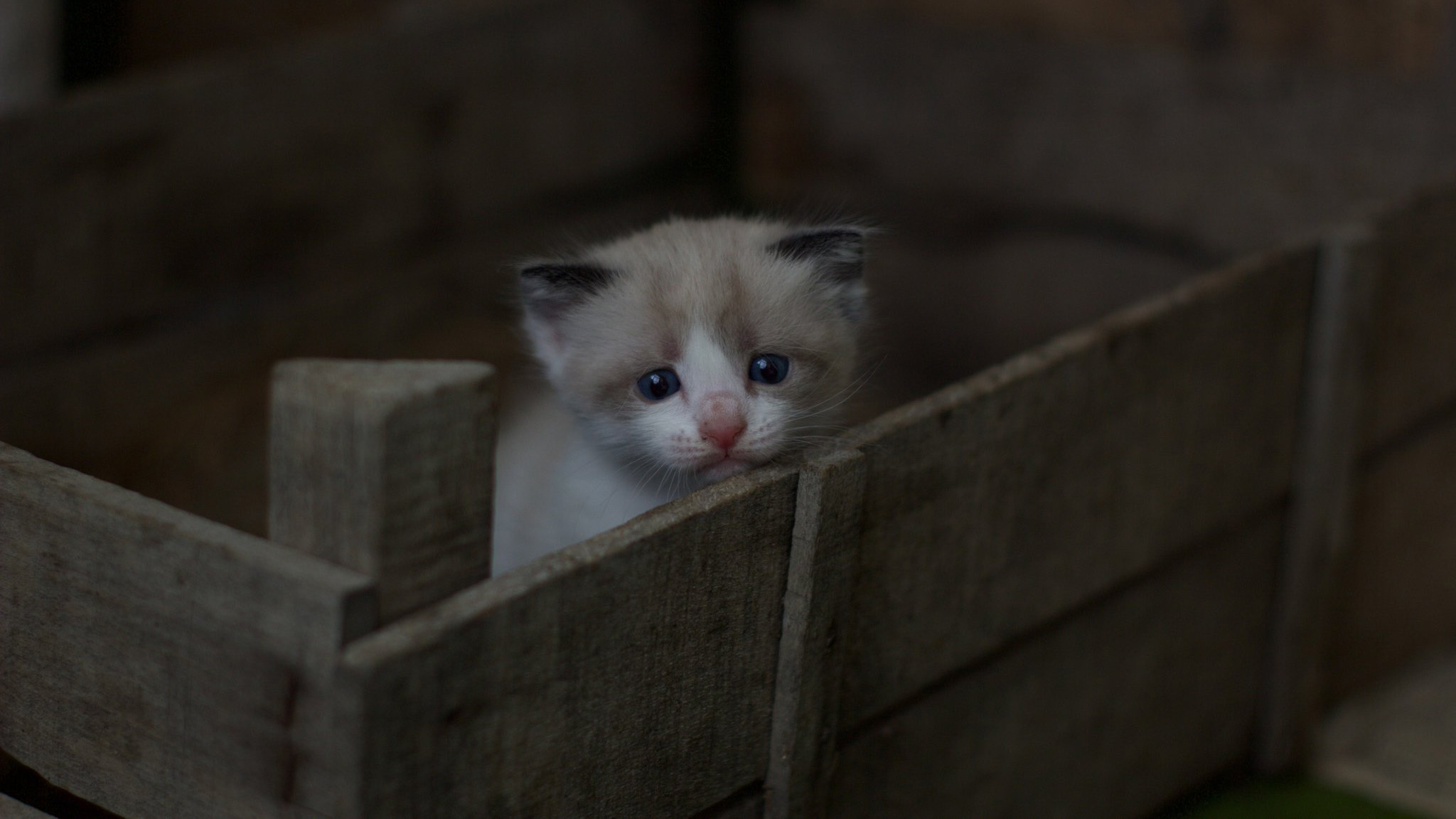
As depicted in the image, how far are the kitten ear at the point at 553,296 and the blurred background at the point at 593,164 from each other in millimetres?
742

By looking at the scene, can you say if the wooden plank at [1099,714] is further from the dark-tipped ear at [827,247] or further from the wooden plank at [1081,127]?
the wooden plank at [1081,127]

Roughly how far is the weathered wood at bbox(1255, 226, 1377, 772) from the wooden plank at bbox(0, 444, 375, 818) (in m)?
1.76

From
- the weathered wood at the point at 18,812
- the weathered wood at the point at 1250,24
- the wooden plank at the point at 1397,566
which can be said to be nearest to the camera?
the weathered wood at the point at 18,812

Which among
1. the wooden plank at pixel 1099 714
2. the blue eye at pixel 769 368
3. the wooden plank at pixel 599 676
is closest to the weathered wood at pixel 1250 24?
the wooden plank at pixel 1099 714

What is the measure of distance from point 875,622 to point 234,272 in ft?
5.44

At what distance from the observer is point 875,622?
180cm

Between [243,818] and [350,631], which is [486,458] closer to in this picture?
[350,631]

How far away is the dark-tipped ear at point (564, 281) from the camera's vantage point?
75.1 inches

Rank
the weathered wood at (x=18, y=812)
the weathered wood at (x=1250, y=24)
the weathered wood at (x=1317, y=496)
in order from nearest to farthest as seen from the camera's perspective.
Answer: the weathered wood at (x=18, y=812)
the weathered wood at (x=1317, y=496)
the weathered wood at (x=1250, y=24)

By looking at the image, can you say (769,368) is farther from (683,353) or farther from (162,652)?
(162,652)

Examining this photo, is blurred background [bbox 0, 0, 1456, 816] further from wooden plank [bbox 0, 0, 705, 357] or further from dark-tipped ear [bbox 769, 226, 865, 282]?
dark-tipped ear [bbox 769, 226, 865, 282]

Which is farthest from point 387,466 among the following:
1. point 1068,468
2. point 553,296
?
point 1068,468

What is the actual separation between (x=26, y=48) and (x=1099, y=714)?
8.27 ft

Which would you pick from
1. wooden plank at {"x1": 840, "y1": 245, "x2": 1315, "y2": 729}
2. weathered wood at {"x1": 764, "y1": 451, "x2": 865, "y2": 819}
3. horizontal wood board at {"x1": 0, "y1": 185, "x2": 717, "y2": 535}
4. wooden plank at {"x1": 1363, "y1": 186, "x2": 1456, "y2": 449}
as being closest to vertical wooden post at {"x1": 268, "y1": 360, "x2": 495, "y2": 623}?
weathered wood at {"x1": 764, "y1": 451, "x2": 865, "y2": 819}
